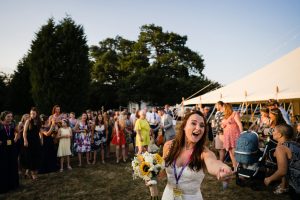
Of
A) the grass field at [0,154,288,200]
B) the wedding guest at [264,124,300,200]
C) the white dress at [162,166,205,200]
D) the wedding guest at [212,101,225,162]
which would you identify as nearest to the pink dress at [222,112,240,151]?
the wedding guest at [212,101,225,162]

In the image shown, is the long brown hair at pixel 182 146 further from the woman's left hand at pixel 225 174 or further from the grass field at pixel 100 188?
the grass field at pixel 100 188

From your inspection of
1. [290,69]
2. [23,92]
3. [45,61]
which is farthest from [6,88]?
[290,69]

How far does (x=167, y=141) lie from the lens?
10.1 feet

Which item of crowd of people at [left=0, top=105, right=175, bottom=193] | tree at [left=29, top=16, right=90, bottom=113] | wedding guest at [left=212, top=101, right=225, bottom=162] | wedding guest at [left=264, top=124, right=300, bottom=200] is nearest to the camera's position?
wedding guest at [left=264, top=124, right=300, bottom=200]

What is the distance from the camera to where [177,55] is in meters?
39.7

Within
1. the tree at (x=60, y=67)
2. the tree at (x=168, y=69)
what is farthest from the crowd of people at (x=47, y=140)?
the tree at (x=168, y=69)

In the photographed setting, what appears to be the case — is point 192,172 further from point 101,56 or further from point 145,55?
point 101,56

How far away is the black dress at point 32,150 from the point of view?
25.0 feet

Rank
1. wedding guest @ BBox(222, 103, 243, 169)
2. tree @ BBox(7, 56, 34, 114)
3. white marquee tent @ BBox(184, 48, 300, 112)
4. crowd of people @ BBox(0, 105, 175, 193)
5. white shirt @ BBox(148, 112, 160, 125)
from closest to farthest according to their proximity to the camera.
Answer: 1. crowd of people @ BBox(0, 105, 175, 193)
2. wedding guest @ BBox(222, 103, 243, 169)
3. white marquee tent @ BBox(184, 48, 300, 112)
4. white shirt @ BBox(148, 112, 160, 125)
5. tree @ BBox(7, 56, 34, 114)

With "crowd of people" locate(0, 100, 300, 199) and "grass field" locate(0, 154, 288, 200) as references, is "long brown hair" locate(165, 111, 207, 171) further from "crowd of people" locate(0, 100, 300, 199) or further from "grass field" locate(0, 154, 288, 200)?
"grass field" locate(0, 154, 288, 200)

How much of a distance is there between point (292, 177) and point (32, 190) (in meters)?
6.06

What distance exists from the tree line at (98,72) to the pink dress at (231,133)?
18.7m

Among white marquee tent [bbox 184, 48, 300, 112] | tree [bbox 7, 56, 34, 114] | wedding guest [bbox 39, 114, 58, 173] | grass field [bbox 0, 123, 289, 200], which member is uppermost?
tree [bbox 7, 56, 34, 114]

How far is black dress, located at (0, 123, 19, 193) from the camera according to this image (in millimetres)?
6676
